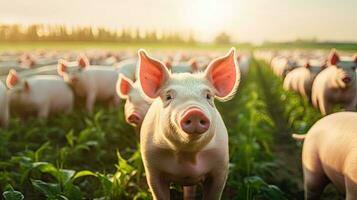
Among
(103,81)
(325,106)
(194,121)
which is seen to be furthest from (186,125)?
(103,81)

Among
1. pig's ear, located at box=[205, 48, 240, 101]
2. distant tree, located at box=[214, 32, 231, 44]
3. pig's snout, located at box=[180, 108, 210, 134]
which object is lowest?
distant tree, located at box=[214, 32, 231, 44]

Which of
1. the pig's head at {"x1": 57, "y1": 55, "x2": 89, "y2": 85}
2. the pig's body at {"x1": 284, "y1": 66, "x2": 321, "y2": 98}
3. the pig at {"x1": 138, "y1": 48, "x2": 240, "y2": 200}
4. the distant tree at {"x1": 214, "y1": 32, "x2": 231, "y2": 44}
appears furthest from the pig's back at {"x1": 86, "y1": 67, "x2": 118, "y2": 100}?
the distant tree at {"x1": 214, "y1": 32, "x2": 231, "y2": 44}

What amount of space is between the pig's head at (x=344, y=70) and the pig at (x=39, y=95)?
18.2ft

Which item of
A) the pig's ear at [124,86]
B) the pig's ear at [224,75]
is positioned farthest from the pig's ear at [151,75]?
the pig's ear at [124,86]

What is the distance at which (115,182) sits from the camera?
5.77m

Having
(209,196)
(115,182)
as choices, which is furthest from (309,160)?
(115,182)

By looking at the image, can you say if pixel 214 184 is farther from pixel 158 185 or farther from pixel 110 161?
pixel 110 161

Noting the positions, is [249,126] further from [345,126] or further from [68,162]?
[345,126]

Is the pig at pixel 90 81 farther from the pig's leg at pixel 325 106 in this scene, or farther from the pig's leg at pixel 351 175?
the pig's leg at pixel 351 175

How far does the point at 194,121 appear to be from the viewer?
3.64 meters

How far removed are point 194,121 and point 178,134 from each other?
397 mm

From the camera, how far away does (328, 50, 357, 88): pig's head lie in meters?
9.16

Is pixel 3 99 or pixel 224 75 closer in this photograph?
pixel 224 75

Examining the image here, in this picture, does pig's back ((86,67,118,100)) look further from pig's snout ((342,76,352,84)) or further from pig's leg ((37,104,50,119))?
pig's snout ((342,76,352,84))
